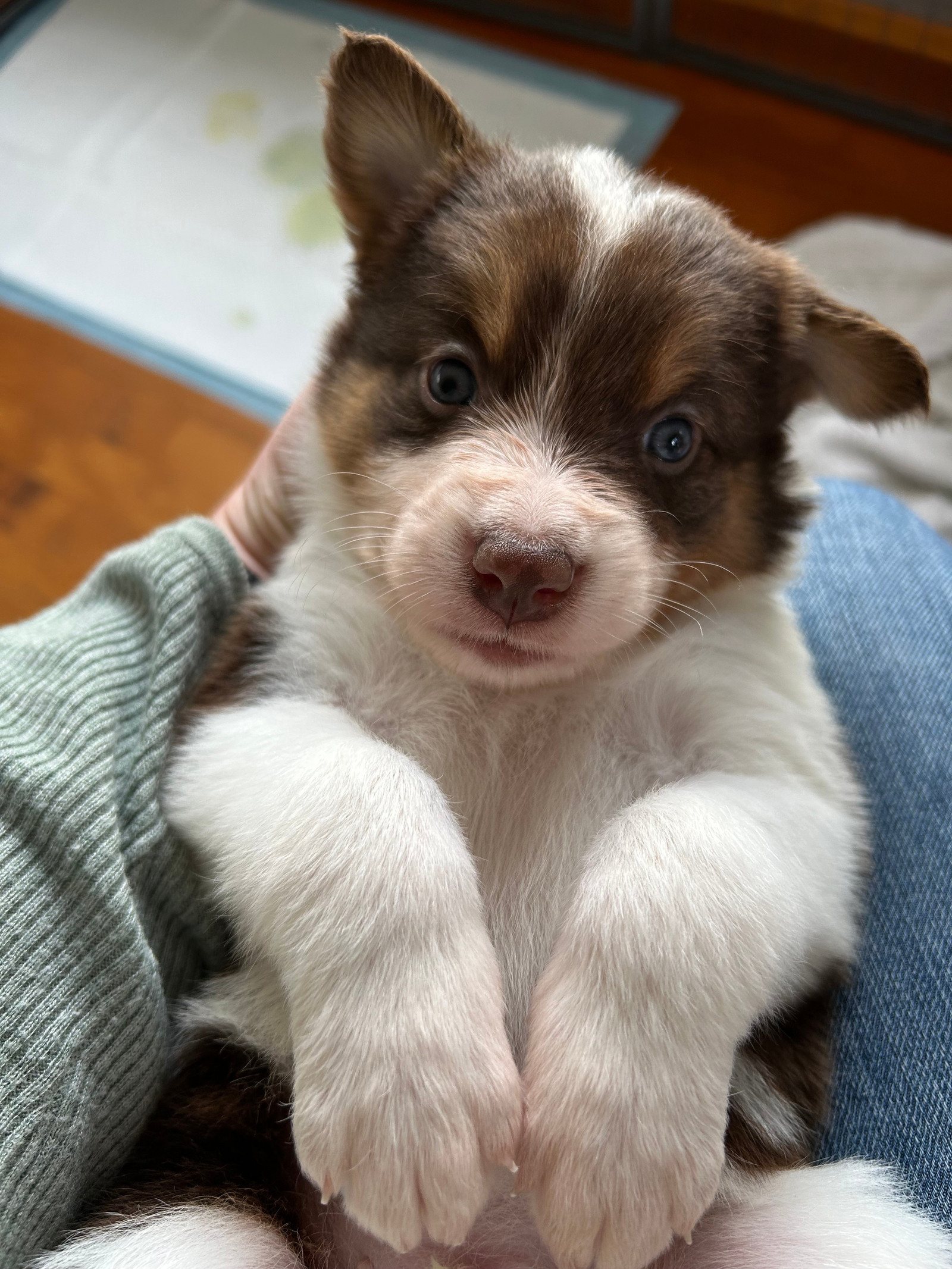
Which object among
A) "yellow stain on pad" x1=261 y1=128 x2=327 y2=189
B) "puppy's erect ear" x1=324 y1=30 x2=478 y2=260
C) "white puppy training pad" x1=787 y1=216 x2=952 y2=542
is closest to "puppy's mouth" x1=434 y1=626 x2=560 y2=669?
"puppy's erect ear" x1=324 y1=30 x2=478 y2=260

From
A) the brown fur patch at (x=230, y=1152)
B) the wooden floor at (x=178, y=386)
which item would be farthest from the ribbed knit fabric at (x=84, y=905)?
the wooden floor at (x=178, y=386)

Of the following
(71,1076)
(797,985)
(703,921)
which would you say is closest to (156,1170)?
(71,1076)

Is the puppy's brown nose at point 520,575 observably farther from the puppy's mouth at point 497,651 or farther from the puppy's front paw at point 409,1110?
the puppy's front paw at point 409,1110

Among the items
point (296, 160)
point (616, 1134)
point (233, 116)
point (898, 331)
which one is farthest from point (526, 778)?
point (233, 116)

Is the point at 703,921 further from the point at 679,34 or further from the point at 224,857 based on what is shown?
the point at 679,34

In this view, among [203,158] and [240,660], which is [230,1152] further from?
[203,158]
